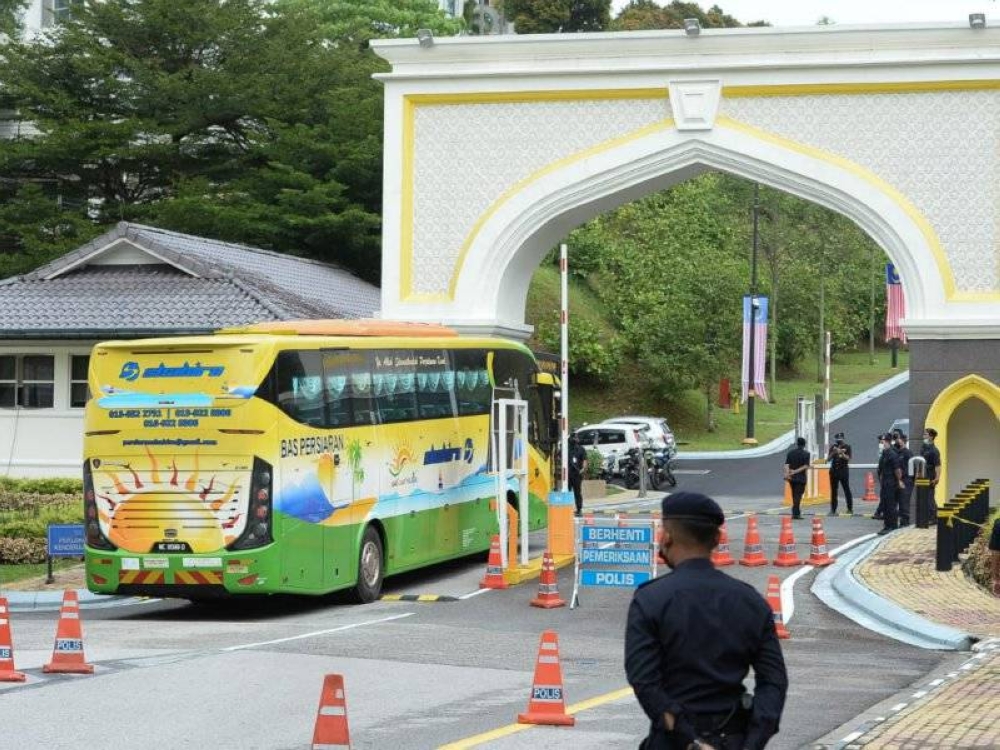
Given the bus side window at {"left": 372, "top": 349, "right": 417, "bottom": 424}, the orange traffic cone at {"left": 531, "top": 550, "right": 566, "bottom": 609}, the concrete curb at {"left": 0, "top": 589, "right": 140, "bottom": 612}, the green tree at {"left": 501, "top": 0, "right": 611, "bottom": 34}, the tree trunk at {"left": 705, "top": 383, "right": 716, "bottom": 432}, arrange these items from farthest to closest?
the green tree at {"left": 501, "top": 0, "right": 611, "bottom": 34}, the tree trunk at {"left": 705, "top": 383, "right": 716, "bottom": 432}, the bus side window at {"left": 372, "top": 349, "right": 417, "bottom": 424}, the concrete curb at {"left": 0, "top": 589, "right": 140, "bottom": 612}, the orange traffic cone at {"left": 531, "top": 550, "right": 566, "bottom": 609}

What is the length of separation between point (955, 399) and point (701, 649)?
23662mm

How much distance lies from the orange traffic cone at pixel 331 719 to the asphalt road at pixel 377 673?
81.9 inches

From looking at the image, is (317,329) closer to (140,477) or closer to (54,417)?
(140,477)

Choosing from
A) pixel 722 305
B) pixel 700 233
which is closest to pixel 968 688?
pixel 722 305

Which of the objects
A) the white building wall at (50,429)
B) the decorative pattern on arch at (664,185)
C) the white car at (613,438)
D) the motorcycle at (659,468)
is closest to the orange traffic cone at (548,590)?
the decorative pattern on arch at (664,185)

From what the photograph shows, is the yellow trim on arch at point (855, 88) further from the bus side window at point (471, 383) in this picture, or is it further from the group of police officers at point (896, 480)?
the bus side window at point (471, 383)

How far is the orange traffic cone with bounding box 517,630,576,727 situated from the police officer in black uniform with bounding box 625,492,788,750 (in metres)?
5.46

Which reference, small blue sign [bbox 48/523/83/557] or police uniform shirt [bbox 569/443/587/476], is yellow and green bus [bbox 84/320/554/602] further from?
police uniform shirt [bbox 569/443/587/476]

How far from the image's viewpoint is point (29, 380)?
31.6 meters

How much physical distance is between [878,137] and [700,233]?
42.9 meters

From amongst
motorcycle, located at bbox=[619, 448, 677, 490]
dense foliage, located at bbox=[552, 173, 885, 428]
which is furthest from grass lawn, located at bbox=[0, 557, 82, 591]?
dense foliage, located at bbox=[552, 173, 885, 428]

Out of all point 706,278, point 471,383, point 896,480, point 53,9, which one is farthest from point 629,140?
point 53,9

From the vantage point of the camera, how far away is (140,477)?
1908 centimetres

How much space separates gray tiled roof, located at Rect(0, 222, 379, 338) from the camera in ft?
99.9
